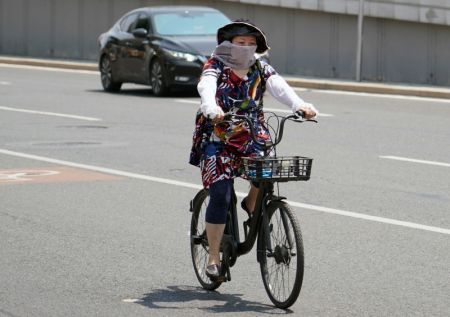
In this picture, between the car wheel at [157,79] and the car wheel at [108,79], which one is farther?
the car wheel at [108,79]

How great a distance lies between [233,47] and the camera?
7617mm

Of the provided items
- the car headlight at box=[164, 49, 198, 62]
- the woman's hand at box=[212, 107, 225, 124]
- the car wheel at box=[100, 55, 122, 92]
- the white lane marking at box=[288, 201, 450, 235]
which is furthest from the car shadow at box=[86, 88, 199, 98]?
the woman's hand at box=[212, 107, 225, 124]

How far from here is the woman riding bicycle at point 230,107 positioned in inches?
298

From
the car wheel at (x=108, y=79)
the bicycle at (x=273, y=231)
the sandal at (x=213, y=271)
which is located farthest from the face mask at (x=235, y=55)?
the car wheel at (x=108, y=79)

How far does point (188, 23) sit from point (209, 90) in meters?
17.5

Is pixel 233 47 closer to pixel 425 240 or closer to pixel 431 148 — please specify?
pixel 425 240

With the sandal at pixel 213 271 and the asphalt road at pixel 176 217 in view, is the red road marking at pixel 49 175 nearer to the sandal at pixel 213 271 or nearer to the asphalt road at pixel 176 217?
the asphalt road at pixel 176 217

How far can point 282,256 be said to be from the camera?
7.38 metres

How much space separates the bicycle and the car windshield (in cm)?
1697

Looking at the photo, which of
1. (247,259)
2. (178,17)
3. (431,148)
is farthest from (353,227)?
(178,17)

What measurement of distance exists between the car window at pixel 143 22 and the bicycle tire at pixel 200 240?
16936 mm

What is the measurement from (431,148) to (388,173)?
2.35m

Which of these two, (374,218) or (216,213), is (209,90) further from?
(374,218)

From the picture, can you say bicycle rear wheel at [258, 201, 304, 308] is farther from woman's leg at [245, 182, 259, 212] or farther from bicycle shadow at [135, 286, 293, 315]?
woman's leg at [245, 182, 259, 212]
